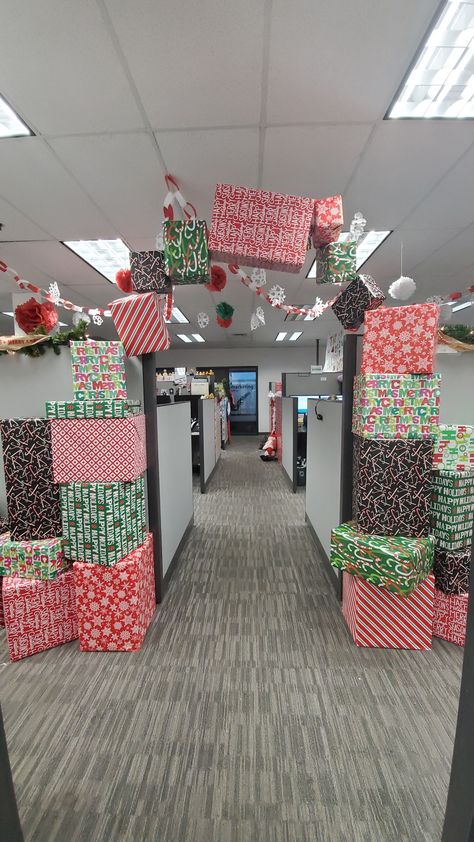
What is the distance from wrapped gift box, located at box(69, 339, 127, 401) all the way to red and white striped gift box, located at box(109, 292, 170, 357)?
88mm

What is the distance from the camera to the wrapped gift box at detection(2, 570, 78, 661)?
1576 mm

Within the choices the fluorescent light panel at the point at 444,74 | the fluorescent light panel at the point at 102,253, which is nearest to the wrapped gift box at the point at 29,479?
the fluorescent light panel at the point at 102,253

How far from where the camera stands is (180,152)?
1855mm

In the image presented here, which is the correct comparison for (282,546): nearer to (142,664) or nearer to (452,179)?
→ (142,664)

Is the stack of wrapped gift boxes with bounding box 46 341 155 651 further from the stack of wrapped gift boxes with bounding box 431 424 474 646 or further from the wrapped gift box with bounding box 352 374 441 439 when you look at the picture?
the stack of wrapped gift boxes with bounding box 431 424 474 646

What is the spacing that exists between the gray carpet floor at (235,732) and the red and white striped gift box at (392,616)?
0.21 feet

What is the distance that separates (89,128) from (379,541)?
255cm

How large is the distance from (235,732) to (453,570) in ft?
4.01

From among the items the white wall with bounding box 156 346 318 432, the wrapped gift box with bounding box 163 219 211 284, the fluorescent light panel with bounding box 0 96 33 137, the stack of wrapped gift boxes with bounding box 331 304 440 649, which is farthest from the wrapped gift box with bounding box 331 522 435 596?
the white wall with bounding box 156 346 318 432

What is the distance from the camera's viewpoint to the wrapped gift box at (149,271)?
5.58 ft

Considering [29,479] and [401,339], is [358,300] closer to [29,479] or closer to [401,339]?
[401,339]

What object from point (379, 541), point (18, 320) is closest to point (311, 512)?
Result: point (379, 541)

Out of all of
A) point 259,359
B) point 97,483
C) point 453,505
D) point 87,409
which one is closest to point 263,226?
point 87,409

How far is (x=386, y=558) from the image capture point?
4.87 ft
